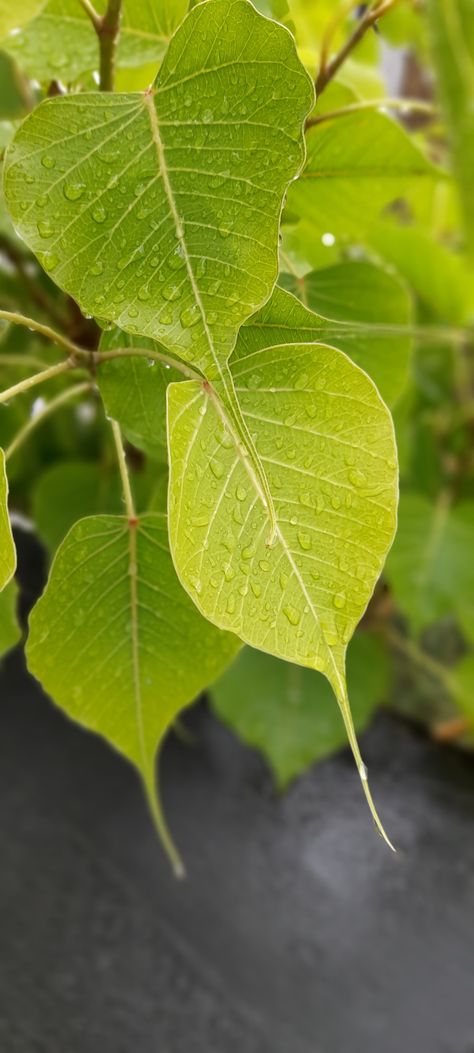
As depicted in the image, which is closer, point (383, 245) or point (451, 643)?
point (383, 245)

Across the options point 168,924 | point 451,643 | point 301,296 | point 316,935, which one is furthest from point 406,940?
point 301,296

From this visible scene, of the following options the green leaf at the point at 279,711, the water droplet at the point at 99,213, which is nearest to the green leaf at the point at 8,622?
the water droplet at the point at 99,213

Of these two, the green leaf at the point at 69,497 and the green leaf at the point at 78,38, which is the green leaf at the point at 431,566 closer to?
the green leaf at the point at 69,497

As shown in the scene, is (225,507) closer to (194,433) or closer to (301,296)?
(194,433)

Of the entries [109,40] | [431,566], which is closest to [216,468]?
[109,40]

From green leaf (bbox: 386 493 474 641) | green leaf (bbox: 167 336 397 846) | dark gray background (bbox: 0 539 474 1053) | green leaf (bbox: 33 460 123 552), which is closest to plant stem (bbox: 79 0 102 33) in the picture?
green leaf (bbox: 167 336 397 846)

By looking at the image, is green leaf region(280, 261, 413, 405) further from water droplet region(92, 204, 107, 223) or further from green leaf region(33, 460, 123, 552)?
green leaf region(33, 460, 123, 552)

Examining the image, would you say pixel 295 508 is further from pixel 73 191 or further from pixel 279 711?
pixel 279 711
